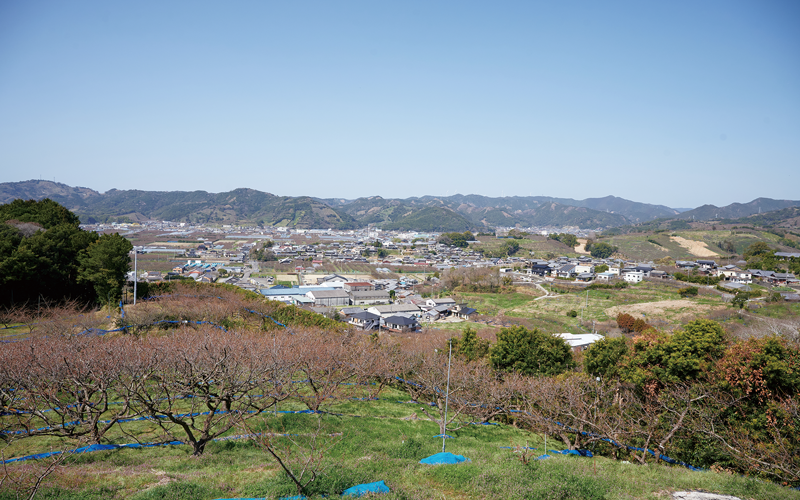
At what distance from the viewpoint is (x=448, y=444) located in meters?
7.38

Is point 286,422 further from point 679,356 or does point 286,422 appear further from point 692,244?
point 692,244

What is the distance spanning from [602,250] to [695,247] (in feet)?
41.1

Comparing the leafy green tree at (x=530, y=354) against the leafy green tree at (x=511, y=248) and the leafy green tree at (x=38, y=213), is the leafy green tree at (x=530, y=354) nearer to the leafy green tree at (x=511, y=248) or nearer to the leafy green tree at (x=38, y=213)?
the leafy green tree at (x=38, y=213)

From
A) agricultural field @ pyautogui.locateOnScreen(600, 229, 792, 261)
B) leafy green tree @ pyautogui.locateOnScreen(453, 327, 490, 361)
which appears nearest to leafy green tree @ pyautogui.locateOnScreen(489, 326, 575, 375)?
leafy green tree @ pyautogui.locateOnScreen(453, 327, 490, 361)

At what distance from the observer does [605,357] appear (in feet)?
33.6

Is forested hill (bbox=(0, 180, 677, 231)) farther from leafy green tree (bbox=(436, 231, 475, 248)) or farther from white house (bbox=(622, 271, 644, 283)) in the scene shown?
white house (bbox=(622, 271, 644, 283))

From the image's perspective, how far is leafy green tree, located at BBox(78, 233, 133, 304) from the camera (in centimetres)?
1498

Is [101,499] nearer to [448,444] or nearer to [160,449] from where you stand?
[160,449]

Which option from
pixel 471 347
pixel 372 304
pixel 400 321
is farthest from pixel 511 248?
pixel 471 347

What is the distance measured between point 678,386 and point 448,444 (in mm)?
4743

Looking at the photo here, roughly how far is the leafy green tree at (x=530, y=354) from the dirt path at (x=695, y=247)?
59.3 metres

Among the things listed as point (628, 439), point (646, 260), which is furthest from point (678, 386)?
point (646, 260)

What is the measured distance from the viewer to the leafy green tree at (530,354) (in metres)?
11.3

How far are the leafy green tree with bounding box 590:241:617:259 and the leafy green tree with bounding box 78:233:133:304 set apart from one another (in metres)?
65.1
